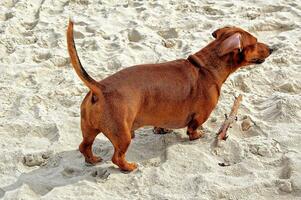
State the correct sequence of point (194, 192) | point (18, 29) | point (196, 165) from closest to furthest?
point (194, 192)
point (196, 165)
point (18, 29)

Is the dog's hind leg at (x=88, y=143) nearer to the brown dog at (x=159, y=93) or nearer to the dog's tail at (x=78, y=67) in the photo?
the brown dog at (x=159, y=93)

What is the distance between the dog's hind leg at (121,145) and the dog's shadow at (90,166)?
0.36 feet

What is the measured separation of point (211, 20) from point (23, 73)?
7.97 feet

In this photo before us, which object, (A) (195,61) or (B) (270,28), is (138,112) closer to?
(A) (195,61)

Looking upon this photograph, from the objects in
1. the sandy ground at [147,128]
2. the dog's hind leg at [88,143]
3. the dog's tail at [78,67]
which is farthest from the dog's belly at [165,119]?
the dog's tail at [78,67]

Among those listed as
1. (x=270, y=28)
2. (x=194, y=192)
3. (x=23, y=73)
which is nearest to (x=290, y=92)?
(x=270, y=28)

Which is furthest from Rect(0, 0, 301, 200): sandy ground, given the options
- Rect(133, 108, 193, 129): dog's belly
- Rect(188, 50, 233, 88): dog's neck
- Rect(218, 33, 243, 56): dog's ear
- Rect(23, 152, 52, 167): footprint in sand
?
Rect(218, 33, 243, 56): dog's ear

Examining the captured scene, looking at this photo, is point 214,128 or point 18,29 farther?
point 18,29

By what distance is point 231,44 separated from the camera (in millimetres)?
4219

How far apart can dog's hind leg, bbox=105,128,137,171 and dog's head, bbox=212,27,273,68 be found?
118 cm

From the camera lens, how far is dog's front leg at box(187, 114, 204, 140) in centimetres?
429

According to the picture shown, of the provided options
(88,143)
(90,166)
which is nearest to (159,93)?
(88,143)

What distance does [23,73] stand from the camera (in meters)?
5.30

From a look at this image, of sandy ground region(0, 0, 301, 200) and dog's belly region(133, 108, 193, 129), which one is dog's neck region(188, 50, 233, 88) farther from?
sandy ground region(0, 0, 301, 200)
